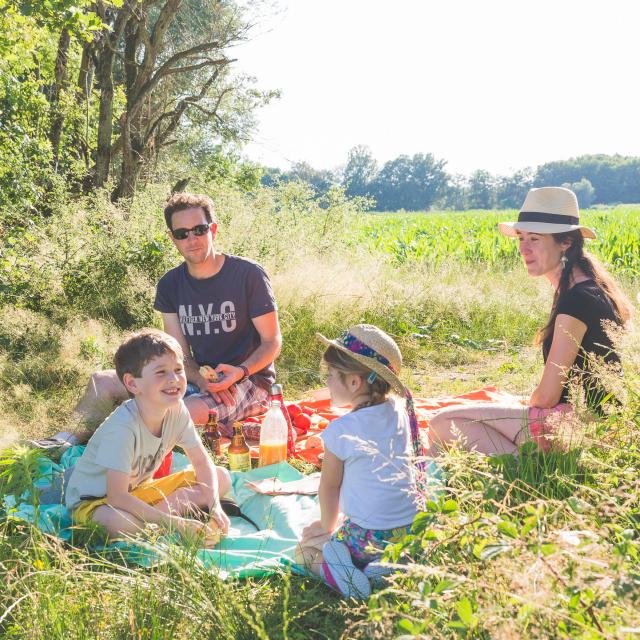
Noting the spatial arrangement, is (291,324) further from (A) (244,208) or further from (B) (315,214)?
(B) (315,214)

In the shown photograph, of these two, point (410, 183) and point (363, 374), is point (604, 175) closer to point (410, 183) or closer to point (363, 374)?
point (410, 183)

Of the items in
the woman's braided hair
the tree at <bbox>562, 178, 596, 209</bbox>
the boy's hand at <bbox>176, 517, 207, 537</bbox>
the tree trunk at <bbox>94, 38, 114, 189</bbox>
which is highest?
the tree at <bbox>562, 178, 596, 209</bbox>

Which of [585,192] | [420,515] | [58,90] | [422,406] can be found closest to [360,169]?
[585,192]

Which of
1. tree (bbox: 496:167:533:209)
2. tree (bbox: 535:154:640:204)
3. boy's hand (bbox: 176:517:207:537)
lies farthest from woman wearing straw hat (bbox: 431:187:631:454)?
tree (bbox: 535:154:640:204)

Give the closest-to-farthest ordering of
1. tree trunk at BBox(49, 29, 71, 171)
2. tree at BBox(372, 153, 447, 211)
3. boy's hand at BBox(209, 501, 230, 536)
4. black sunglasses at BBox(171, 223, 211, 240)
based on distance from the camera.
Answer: boy's hand at BBox(209, 501, 230, 536) → black sunglasses at BBox(171, 223, 211, 240) → tree trunk at BBox(49, 29, 71, 171) → tree at BBox(372, 153, 447, 211)

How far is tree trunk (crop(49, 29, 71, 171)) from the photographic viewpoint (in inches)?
480

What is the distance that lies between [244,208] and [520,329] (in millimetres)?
4509

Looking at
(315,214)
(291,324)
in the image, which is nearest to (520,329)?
(291,324)

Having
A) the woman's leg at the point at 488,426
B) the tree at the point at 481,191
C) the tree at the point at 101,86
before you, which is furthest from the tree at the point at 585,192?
the woman's leg at the point at 488,426

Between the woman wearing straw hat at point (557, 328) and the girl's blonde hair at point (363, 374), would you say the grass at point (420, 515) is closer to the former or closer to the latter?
the woman wearing straw hat at point (557, 328)

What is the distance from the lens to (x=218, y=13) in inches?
610

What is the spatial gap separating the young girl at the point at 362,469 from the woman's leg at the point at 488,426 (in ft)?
3.18

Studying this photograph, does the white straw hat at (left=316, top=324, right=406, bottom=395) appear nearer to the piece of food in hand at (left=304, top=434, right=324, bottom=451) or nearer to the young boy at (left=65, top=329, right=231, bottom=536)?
the young boy at (left=65, top=329, right=231, bottom=536)

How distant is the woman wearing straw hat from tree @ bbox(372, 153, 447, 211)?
76.5 metres
